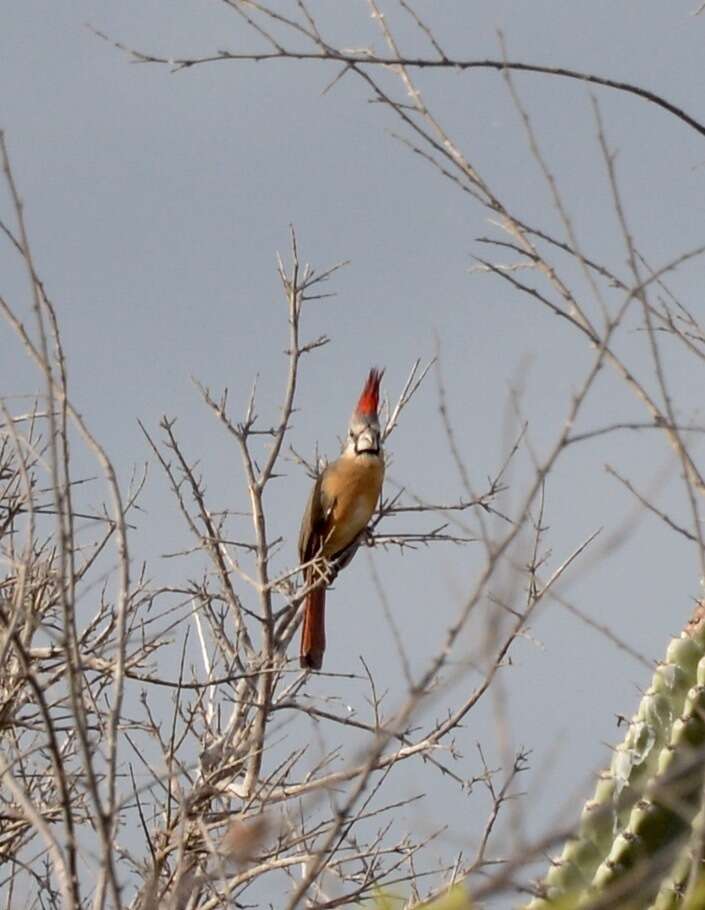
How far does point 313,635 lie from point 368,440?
1116 mm

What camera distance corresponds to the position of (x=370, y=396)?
7785 mm

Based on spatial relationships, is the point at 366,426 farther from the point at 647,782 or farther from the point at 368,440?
the point at 647,782

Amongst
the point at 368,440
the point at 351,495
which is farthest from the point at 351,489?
the point at 368,440

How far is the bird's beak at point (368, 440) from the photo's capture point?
791 centimetres

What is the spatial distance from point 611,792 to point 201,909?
2.45 m

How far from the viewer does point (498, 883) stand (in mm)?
1442

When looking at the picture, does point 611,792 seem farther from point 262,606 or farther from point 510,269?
point 262,606

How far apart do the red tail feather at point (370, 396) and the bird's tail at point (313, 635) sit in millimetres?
964

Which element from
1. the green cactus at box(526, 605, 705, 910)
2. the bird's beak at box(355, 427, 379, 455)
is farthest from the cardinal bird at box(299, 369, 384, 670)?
the green cactus at box(526, 605, 705, 910)

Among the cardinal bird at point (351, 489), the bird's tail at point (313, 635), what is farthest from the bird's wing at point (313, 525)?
the bird's tail at point (313, 635)

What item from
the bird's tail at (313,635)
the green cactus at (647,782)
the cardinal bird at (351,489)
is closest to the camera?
the green cactus at (647,782)

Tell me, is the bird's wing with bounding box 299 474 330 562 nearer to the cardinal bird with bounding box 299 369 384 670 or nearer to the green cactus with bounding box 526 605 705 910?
the cardinal bird with bounding box 299 369 384 670

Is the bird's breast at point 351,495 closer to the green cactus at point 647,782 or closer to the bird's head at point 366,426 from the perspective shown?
the bird's head at point 366,426

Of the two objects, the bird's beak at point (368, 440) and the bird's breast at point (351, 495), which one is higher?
the bird's beak at point (368, 440)
